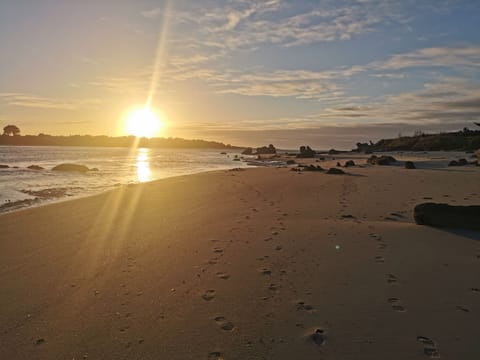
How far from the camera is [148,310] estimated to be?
469cm

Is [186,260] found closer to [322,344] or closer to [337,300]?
[337,300]

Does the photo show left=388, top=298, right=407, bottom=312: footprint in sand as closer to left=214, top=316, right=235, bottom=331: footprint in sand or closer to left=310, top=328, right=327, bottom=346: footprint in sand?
left=310, top=328, right=327, bottom=346: footprint in sand

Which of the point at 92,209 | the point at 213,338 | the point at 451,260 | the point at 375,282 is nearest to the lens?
the point at 213,338

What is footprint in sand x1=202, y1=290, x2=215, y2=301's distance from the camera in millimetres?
5035

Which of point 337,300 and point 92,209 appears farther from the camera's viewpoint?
point 92,209

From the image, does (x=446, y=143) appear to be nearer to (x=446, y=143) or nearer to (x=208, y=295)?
(x=446, y=143)

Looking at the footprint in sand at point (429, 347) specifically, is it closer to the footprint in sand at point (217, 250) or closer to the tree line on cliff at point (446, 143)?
the footprint in sand at point (217, 250)

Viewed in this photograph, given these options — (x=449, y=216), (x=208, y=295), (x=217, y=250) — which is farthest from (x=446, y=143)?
(x=208, y=295)

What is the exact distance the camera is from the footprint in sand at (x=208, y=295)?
5.04 m

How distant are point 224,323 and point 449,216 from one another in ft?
20.8

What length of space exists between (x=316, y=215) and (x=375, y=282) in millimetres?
5151

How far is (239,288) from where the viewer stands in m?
5.33

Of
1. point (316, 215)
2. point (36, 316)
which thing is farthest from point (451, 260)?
point (36, 316)

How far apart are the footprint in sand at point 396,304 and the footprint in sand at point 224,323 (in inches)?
78.1
